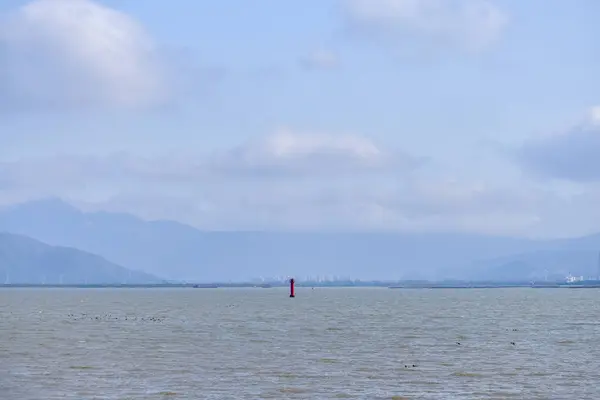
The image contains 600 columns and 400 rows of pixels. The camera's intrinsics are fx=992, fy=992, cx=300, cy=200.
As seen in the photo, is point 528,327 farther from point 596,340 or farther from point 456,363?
point 456,363

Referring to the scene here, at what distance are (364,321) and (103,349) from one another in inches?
1889

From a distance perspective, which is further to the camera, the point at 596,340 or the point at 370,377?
the point at 596,340

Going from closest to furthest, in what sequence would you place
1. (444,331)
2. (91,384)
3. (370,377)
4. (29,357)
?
(91,384)
(370,377)
(29,357)
(444,331)

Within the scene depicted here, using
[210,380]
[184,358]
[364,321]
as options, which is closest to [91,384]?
[210,380]

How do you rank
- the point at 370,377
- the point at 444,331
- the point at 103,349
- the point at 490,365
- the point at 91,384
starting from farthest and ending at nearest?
the point at 444,331, the point at 103,349, the point at 490,365, the point at 370,377, the point at 91,384

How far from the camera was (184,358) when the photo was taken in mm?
63250

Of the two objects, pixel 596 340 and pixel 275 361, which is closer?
pixel 275 361

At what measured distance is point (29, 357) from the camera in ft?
212

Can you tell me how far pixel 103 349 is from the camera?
231ft

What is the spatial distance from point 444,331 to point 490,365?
3242 centimetres

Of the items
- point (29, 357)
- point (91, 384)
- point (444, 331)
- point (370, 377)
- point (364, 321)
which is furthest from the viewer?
point (364, 321)

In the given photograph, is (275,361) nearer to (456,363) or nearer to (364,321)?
(456,363)

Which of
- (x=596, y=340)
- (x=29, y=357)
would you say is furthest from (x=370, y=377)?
A: (x=596, y=340)

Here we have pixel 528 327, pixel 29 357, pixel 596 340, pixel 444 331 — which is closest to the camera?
pixel 29 357
